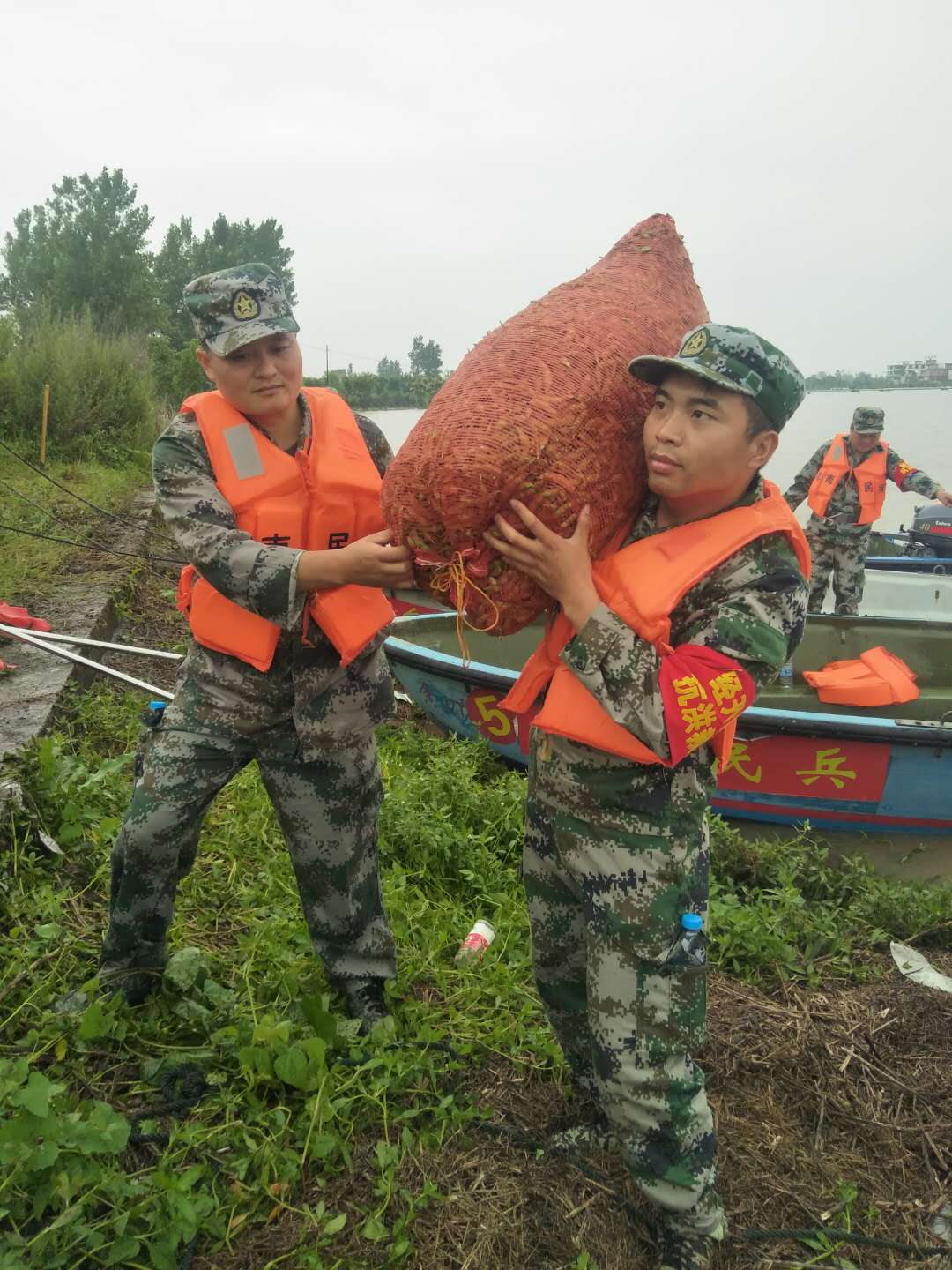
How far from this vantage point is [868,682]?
604 centimetres

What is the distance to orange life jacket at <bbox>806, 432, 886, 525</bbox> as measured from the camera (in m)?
8.72

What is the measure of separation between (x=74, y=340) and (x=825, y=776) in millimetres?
14160

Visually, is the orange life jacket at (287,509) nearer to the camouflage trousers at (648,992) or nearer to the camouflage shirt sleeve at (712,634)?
the camouflage trousers at (648,992)

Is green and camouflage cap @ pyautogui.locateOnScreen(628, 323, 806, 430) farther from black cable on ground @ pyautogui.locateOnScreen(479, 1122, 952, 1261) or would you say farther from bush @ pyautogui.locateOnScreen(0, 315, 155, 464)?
bush @ pyautogui.locateOnScreen(0, 315, 155, 464)

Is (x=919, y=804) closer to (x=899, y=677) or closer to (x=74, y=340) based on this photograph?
(x=899, y=677)

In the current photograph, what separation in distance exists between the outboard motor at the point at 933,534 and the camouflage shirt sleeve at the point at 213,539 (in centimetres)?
1156

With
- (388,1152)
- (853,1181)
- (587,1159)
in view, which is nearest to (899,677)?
(853,1181)

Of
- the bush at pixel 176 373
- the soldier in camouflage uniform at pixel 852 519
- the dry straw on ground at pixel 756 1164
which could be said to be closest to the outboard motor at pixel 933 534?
the soldier in camouflage uniform at pixel 852 519

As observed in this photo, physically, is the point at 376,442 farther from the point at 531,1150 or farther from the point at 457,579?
the point at 531,1150

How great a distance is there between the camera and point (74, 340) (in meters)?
14.5

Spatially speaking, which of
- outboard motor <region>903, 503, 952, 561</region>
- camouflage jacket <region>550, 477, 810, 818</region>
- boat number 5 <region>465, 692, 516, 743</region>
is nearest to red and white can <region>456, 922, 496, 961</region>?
camouflage jacket <region>550, 477, 810, 818</region>

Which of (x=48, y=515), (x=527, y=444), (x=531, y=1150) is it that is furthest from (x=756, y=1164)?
(x=48, y=515)

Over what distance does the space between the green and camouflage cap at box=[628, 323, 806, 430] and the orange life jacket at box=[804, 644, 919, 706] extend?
191 inches

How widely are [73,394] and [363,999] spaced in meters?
13.0
